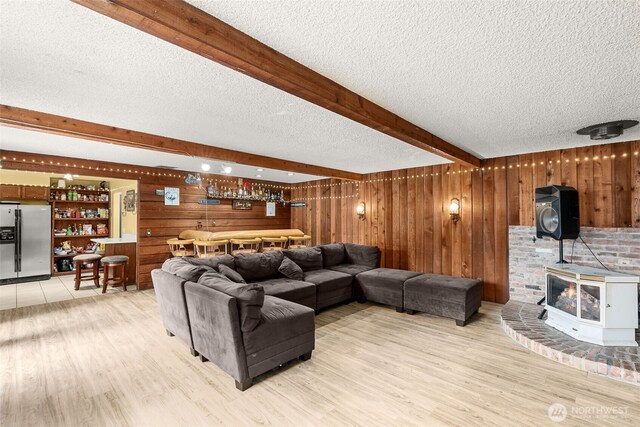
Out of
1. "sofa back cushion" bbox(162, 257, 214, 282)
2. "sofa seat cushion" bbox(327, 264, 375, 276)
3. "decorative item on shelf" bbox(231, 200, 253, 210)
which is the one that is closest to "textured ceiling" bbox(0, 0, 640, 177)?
"sofa back cushion" bbox(162, 257, 214, 282)

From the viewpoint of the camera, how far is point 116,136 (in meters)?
3.42

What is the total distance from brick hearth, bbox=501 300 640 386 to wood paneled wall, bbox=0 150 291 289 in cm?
607

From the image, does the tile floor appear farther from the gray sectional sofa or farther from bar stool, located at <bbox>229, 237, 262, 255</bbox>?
the gray sectional sofa

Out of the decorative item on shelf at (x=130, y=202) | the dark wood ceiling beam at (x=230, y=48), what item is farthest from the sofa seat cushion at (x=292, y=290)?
the decorative item on shelf at (x=130, y=202)

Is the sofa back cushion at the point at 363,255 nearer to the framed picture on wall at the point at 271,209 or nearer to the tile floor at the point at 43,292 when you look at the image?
the framed picture on wall at the point at 271,209

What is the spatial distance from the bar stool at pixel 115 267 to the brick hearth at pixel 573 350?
21.3 ft

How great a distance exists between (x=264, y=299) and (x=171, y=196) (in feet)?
14.1

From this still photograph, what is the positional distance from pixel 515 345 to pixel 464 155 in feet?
8.70

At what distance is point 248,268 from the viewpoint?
14.9ft

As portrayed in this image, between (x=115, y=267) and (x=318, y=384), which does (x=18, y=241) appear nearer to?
(x=115, y=267)

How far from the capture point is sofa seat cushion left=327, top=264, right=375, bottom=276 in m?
5.31

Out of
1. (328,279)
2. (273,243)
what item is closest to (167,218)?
(273,243)

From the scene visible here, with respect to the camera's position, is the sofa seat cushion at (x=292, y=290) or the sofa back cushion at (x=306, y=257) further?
the sofa back cushion at (x=306, y=257)

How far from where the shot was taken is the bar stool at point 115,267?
568 cm
